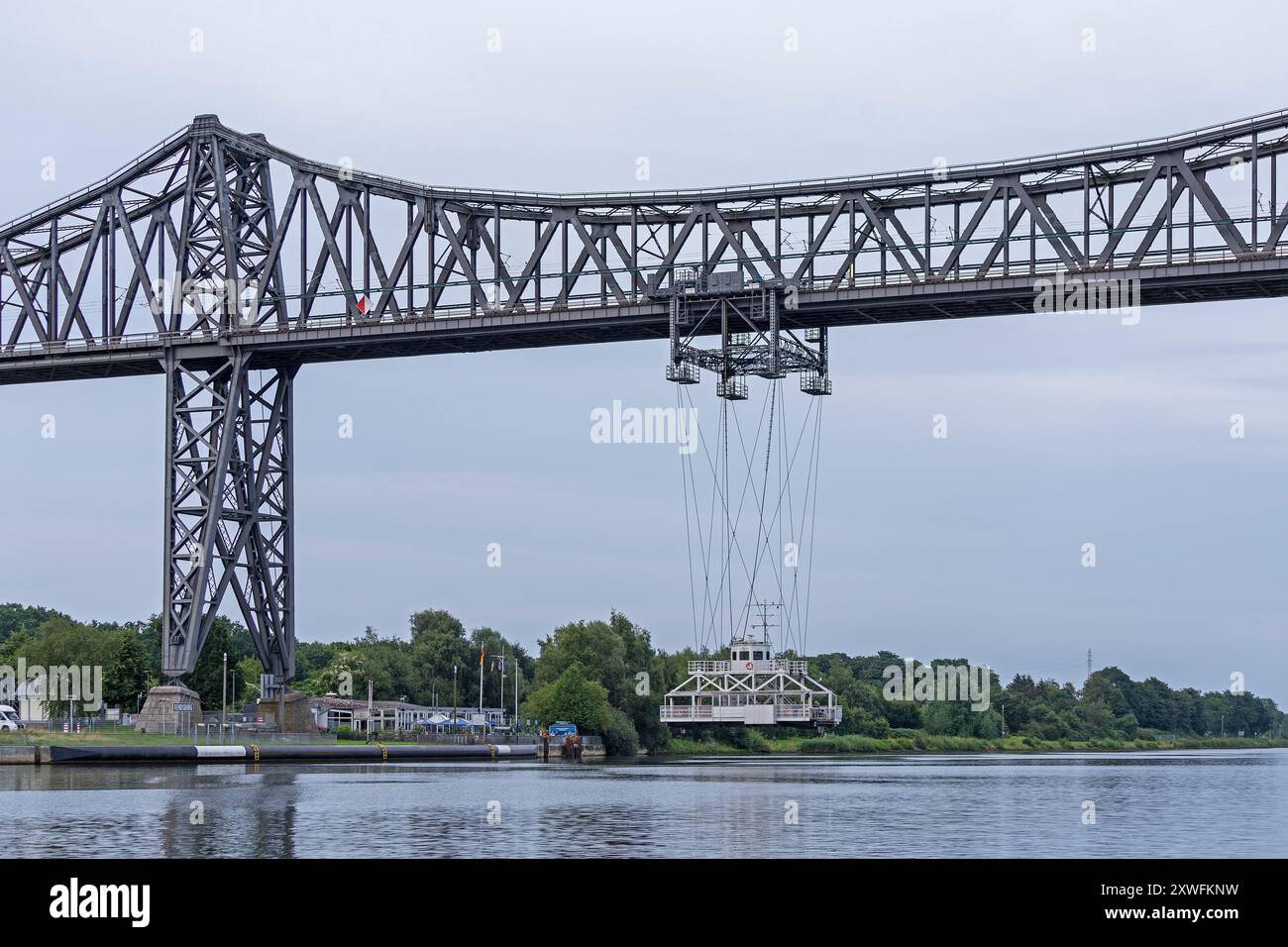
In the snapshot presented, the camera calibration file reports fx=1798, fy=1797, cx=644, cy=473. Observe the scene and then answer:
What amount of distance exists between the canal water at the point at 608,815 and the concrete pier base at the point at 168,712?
308 inches

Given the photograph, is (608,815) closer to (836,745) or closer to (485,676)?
(836,745)

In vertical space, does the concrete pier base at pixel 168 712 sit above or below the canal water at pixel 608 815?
above

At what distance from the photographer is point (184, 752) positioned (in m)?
92.1

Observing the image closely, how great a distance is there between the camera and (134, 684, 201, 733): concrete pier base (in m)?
97.6

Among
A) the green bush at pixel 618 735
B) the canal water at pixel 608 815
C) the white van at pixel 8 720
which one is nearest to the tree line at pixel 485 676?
the green bush at pixel 618 735

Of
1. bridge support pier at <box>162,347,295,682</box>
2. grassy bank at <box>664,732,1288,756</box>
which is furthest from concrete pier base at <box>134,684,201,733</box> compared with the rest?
grassy bank at <box>664,732,1288,756</box>

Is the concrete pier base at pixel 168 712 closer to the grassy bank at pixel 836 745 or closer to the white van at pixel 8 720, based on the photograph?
the white van at pixel 8 720

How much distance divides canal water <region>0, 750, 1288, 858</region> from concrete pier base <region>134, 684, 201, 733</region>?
308 inches

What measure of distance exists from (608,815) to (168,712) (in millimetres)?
45822

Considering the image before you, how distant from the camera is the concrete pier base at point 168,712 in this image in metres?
97.6

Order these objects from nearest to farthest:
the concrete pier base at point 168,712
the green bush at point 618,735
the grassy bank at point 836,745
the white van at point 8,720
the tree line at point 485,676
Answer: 1. the concrete pier base at point 168,712
2. the white van at point 8,720
3. the tree line at point 485,676
4. the green bush at point 618,735
5. the grassy bank at point 836,745

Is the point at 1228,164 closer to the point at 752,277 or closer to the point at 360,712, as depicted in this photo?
the point at 752,277
